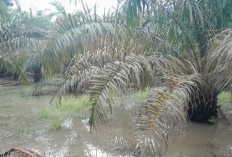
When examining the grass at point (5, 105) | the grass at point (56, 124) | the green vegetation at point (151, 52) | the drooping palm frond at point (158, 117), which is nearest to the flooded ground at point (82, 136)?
the grass at point (56, 124)

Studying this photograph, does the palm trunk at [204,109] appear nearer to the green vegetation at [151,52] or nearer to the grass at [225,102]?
the green vegetation at [151,52]

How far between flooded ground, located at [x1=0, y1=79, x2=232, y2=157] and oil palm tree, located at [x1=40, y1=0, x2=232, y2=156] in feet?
1.63

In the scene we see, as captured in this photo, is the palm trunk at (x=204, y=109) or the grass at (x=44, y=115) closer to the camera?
the palm trunk at (x=204, y=109)

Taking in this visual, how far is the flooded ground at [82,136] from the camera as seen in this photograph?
5.25 metres

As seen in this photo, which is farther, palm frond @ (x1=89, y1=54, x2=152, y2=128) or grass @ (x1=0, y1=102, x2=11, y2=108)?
grass @ (x1=0, y1=102, x2=11, y2=108)

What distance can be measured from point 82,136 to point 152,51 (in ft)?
7.07

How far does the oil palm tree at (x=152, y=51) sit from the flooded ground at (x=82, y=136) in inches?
19.5

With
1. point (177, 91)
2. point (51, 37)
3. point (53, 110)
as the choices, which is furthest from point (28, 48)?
point (177, 91)

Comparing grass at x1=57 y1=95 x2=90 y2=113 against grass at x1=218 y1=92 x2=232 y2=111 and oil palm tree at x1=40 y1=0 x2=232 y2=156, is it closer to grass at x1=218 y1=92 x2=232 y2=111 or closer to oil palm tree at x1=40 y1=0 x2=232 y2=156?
oil palm tree at x1=40 y1=0 x2=232 y2=156

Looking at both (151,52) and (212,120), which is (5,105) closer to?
(151,52)

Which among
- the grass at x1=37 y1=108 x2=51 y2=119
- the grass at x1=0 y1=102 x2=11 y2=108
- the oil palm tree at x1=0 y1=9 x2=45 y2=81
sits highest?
the oil palm tree at x1=0 y1=9 x2=45 y2=81

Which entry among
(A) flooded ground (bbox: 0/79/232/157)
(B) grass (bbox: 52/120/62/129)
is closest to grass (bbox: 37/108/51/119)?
(A) flooded ground (bbox: 0/79/232/157)

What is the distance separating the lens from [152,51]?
536 centimetres

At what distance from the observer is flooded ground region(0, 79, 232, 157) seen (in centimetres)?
525
